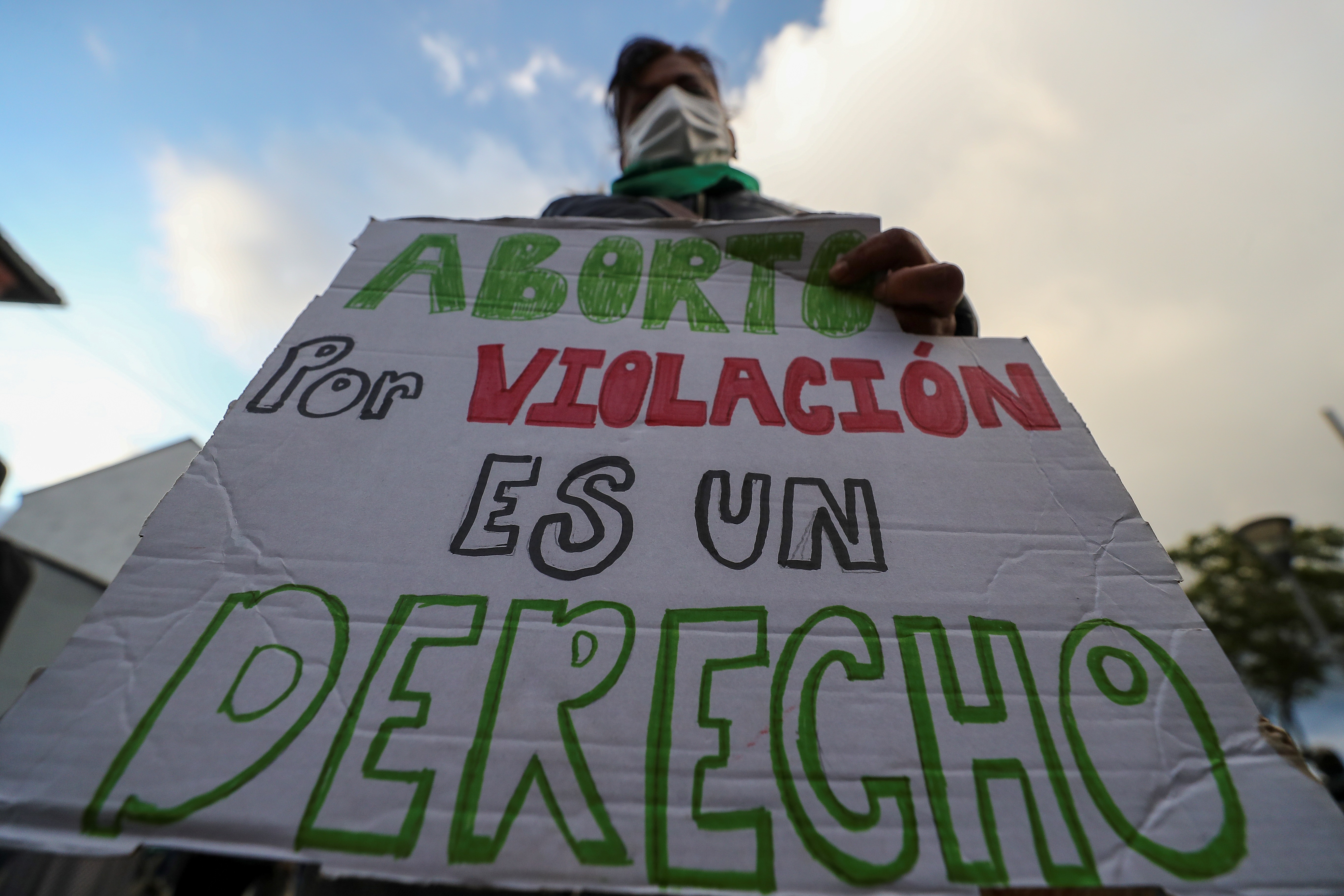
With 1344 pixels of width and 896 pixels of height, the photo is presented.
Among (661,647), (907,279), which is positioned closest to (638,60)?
(907,279)

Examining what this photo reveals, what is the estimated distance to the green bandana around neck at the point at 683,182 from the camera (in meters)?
1.66

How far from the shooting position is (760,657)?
0.70m

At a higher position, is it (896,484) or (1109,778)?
(896,484)

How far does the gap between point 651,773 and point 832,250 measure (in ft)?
3.21

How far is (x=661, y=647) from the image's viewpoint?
2.31 ft

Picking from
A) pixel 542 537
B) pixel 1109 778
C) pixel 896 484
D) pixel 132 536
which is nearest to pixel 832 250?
pixel 896 484

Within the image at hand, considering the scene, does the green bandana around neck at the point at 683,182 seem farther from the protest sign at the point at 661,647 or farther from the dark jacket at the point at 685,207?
the protest sign at the point at 661,647

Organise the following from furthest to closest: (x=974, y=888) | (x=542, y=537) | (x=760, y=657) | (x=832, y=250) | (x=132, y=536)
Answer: (x=132, y=536)
(x=832, y=250)
(x=542, y=537)
(x=760, y=657)
(x=974, y=888)

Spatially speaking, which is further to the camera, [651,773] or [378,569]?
[378,569]

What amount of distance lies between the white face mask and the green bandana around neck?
17 cm

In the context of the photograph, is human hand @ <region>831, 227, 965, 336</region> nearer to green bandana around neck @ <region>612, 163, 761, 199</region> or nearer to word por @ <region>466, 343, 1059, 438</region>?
word por @ <region>466, 343, 1059, 438</region>

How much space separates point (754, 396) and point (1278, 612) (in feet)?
48.4

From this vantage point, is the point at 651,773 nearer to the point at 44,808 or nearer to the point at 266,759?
the point at 266,759

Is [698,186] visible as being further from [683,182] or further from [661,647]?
[661,647]
